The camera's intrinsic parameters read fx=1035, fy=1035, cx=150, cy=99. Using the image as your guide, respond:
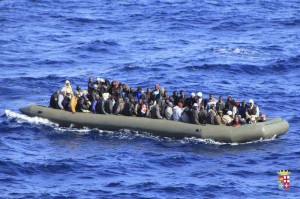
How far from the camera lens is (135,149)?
174 feet

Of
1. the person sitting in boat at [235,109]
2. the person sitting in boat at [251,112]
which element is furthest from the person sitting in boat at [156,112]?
the person sitting in boat at [251,112]

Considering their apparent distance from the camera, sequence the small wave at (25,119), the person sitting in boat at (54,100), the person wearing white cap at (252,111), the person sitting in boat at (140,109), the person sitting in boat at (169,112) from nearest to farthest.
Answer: the person wearing white cap at (252,111)
the person sitting in boat at (169,112)
the person sitting in boat at (140,109)
the small wave at (25,119)
the person sitting in boat at (54,100)

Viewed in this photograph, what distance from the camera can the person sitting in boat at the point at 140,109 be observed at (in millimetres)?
55500

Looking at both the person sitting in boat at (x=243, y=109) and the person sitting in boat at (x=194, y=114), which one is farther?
the person sitting in boat at (x=243, y=109)

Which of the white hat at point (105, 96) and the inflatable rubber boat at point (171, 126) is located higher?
the white hat at point (105, 96)

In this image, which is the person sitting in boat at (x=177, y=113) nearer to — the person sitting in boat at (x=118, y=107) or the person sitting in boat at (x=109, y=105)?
the person sitting in boat at (x=118, y=107)

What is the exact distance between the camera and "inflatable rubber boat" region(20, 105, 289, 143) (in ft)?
175

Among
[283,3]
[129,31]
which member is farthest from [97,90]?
[283,3]

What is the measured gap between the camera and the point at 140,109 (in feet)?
182

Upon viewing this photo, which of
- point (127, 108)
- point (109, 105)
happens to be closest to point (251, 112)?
point (127, 108)

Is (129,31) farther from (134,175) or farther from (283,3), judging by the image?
(134,175)

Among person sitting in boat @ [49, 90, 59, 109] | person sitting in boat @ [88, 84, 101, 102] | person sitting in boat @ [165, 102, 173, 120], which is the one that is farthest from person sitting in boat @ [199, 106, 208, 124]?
person sitting in boat @ [49, 90, 59, 109]

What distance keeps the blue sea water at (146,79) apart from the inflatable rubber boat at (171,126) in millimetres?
378

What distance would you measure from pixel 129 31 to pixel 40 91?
21.4 meters
